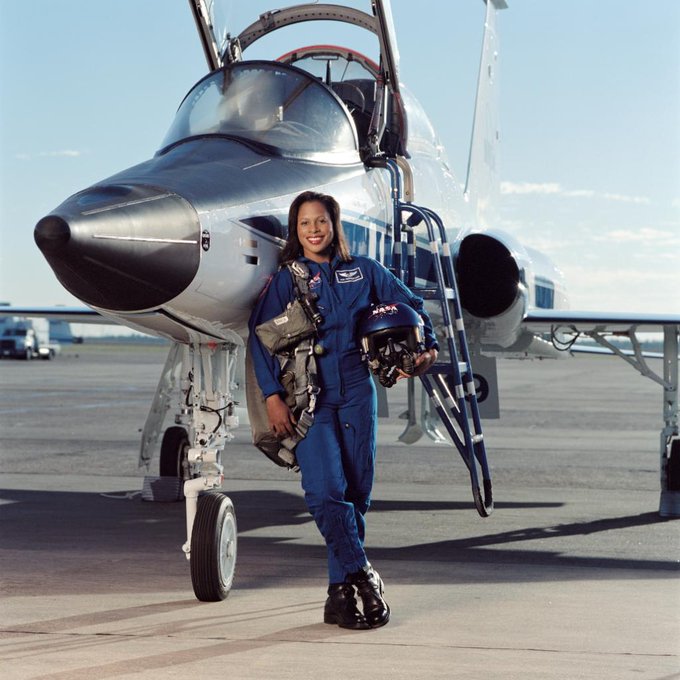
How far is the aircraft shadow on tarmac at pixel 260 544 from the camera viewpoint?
716 cm

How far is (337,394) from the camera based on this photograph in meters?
5.82

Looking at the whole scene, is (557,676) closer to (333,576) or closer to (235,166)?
(333,576)

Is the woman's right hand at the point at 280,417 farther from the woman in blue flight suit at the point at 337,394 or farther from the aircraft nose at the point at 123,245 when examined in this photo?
the aircraft nose at the point at 123,245

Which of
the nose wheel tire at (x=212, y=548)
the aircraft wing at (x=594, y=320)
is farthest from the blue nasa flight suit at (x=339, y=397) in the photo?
the aircraft wing at (x=594, y=320)

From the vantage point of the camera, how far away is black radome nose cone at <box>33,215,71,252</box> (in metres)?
5.19

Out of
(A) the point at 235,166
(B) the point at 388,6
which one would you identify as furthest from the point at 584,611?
(B) the point at 388,6

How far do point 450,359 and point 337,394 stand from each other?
2.17 meters

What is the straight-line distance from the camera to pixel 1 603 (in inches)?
241

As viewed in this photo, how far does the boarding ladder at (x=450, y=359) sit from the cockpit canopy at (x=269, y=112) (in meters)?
A: 0.71

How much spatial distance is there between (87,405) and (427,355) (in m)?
20.6

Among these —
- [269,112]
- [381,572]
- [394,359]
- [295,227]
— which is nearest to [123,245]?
[295,227]

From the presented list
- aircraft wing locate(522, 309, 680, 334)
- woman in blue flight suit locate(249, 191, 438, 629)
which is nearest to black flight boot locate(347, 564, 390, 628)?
woman in blue flight suit locate(249, 191, 438, 629)

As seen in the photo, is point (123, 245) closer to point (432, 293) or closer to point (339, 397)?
point (339, 397)

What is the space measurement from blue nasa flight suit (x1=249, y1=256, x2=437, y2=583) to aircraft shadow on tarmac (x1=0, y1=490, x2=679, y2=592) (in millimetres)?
1192
